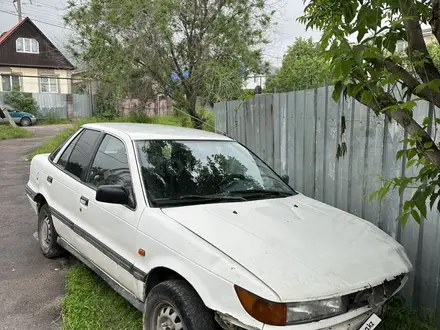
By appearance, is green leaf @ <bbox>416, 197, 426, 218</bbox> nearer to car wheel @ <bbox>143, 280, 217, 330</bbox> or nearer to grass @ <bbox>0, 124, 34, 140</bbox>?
car wheel @ <bbox>143, 280, 217, 330</bbox>

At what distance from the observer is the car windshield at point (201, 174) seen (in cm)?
301

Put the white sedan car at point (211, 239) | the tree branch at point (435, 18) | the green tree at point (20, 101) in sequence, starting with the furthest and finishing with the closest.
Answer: the green tree at point (20, 101), the white sedan car at point (211, 239), the tree branch at point (435, 18)

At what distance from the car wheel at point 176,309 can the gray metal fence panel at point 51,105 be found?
29.2m

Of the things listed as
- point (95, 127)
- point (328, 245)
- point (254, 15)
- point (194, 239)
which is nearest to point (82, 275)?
point (95, 127)

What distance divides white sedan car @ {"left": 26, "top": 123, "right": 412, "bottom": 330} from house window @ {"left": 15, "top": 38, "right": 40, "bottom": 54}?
33.0 meters

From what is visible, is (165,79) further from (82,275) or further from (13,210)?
(82,275)

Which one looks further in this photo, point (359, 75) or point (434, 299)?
point (434, 299)

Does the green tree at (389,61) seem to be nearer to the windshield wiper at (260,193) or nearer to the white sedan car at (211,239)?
the white sedan car at (211,239)

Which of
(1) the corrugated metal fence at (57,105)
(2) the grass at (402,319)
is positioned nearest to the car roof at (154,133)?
(2) the grass at (402,319)

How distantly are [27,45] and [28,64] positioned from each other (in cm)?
168

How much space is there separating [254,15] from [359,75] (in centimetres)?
810

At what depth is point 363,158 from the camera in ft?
12.1

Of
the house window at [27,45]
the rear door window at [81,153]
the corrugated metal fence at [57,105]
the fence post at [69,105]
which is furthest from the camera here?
the house window at [27,45]

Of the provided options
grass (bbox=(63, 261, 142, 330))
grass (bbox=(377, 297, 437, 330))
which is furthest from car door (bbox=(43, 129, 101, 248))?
grass (bbox=(377, 297, 437, 330))
